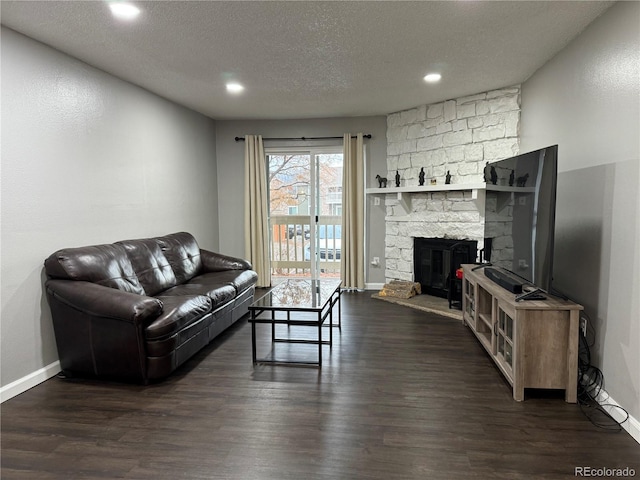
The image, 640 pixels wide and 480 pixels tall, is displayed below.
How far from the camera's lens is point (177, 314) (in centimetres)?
294

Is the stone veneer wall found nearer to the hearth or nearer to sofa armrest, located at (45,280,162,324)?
the hearth

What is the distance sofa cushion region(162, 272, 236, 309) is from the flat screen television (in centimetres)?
244

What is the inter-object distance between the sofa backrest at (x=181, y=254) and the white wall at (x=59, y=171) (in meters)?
0.19

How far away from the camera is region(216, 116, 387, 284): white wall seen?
5742mm

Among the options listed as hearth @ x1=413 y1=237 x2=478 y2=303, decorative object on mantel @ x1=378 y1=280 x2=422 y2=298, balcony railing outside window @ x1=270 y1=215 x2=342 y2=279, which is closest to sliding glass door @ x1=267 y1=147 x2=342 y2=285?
balcony railing outside window @ x1=270 y1=215 x2=342 y2=279

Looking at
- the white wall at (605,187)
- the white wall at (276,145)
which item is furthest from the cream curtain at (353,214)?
the white wall at (605,187)

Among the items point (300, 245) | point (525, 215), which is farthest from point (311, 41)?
point (300, 245)

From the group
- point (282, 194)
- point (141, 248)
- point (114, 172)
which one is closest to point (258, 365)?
point (141, 248)

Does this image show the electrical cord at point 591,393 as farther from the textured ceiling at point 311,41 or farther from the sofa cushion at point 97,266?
the sofa cushion at point 97,266

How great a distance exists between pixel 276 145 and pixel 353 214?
5.05 feet

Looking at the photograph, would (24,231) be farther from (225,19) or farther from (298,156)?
(298,156)

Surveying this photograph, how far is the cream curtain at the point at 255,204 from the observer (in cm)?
589

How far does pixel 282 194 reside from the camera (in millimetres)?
6113

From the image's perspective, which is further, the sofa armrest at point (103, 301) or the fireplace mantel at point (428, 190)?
the fireplace mantel at point (428, 190)
